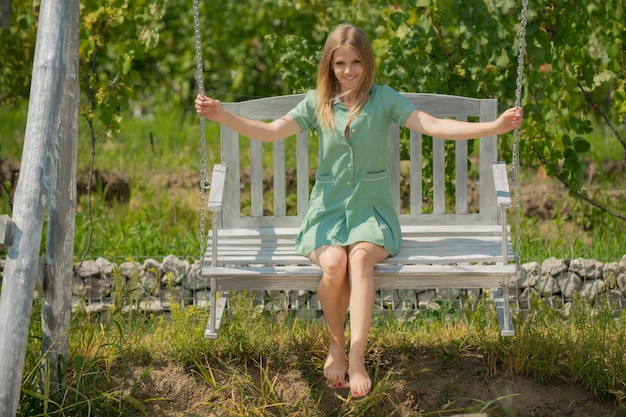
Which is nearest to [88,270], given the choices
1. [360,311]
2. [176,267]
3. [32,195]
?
[176,267]

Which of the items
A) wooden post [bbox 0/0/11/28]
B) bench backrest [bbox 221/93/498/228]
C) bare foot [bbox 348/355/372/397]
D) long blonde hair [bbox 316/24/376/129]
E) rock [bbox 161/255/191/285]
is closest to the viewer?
bare foot [bbox 348/355/372/397]

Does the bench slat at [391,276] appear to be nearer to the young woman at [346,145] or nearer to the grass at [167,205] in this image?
the young woman at [346,145]

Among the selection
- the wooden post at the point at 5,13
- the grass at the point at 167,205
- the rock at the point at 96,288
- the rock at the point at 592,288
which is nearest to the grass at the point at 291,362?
the rock at the point at 592,288

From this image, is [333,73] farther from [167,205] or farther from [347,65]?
[167,205]

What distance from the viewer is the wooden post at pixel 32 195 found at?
349cm

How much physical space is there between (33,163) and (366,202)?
3.99ft

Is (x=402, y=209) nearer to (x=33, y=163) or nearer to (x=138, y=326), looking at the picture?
(x=138, y=326)

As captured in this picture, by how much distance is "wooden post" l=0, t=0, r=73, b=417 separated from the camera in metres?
3.49

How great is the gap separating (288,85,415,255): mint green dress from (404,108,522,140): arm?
52 millimetres

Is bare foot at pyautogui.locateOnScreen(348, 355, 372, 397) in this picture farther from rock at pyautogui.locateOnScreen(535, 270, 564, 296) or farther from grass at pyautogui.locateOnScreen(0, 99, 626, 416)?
rock at pyautogui.locateOnScreen(535, 270, 564, 296)

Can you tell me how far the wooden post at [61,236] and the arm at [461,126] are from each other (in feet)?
4.11

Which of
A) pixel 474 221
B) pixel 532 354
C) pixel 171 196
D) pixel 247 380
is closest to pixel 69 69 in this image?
pixel 247 380

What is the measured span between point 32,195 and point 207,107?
0.69 m

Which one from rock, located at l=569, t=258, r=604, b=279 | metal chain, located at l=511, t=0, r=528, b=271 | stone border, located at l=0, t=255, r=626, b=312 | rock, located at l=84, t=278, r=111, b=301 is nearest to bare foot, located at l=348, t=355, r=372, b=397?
metal chain, located at l=511, t=0, r=528, b=271
